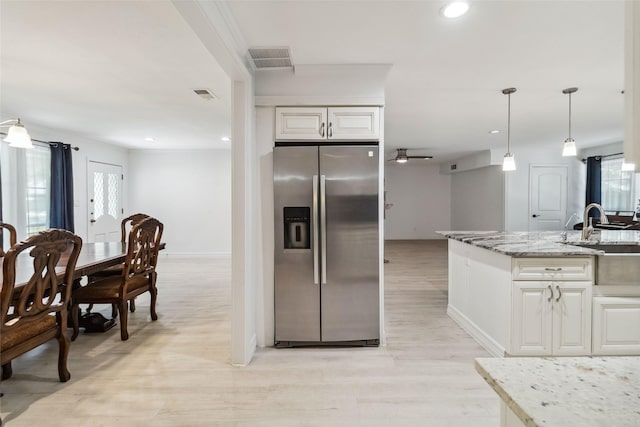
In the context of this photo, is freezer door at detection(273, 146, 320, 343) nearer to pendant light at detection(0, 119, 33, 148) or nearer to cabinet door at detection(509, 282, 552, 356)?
cabinet door at detection(509, 282, 552, 356)

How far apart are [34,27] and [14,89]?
66.0 inches

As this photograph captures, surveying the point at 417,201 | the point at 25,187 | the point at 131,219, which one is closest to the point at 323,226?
the point at 131,219

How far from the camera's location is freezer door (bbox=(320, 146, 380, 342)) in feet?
8.71

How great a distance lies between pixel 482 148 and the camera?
24.0 feet

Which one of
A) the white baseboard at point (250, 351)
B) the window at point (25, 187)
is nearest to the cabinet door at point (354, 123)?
the white baseboard at point (250, 351)

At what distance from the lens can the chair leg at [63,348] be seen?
2203mm

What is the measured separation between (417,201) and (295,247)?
8.17 m

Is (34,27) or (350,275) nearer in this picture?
(34,27)

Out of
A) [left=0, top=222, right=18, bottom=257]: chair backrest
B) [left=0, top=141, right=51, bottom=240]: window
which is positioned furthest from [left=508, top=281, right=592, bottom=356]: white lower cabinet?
[left=0, top=141, right=51, bottom=240]: window

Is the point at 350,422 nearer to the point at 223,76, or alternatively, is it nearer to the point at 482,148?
the point at 223,76

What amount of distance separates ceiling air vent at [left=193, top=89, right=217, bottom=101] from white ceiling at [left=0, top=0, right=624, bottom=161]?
0.26 feet

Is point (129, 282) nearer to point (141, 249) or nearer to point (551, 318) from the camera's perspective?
point (141, 249)

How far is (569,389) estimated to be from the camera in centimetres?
67

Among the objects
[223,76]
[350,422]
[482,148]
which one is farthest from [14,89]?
[482,148]
